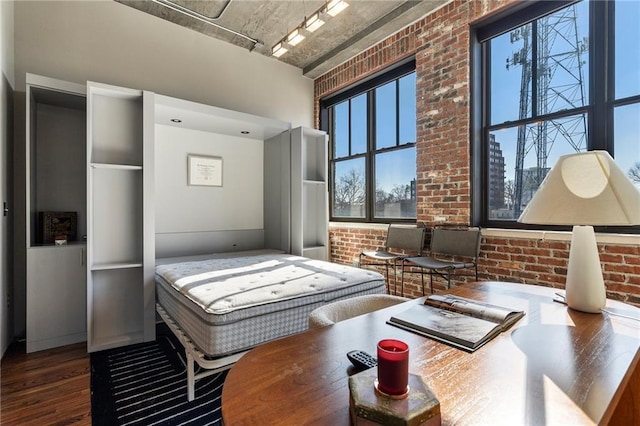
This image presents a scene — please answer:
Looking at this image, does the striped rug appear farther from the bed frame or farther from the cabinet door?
the cabinet door

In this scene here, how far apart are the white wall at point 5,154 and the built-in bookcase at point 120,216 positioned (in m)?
0.59

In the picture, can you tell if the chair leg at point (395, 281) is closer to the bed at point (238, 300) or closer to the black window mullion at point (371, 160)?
the black window mullion at point (371, 160)

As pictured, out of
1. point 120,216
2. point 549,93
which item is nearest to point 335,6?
point 549,93

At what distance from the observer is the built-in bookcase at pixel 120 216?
265cm

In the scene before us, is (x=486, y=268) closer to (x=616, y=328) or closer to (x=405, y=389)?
(x=616, y=328)

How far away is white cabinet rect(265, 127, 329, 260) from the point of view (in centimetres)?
384

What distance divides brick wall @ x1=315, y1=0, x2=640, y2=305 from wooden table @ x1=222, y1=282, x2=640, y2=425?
161cm

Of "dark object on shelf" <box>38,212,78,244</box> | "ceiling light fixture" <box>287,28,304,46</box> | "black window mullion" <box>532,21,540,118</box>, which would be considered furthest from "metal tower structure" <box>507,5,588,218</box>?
"dark object on shelf" <box>38,212,78,244</box>

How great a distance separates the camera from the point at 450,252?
3191 millimetres

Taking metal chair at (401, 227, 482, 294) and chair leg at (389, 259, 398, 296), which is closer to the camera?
metal chair at (401, 227, 482, 294)

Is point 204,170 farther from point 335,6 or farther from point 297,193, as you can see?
point 335,6

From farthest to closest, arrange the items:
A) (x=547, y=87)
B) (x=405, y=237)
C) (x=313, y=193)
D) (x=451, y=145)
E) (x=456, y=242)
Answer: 1. (x=313, y=193)
2. (x=405, y=237)
3. (x=451, y=145)
4. (x=456, y=242)
5. (x=547, y=87)

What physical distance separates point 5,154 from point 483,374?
11.8 feet

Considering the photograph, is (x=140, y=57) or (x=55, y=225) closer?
(x=55, y=225)
